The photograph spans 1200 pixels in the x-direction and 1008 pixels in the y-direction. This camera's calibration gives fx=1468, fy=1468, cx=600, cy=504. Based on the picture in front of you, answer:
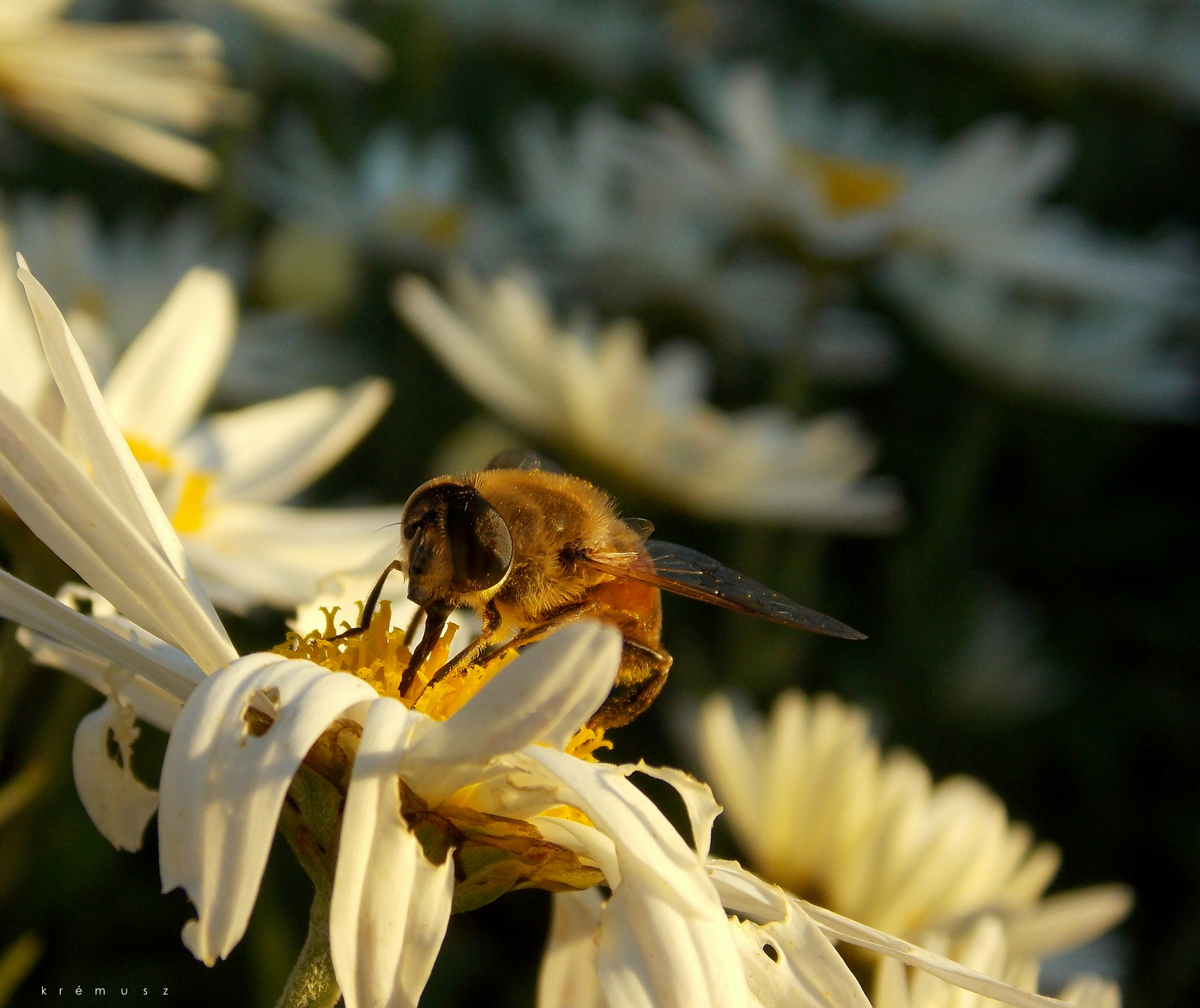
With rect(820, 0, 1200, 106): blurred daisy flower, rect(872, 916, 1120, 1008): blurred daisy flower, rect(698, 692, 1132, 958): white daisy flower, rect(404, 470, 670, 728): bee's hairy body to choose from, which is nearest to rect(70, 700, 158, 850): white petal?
rect(404, 470, 670, 728): bee's hairy body

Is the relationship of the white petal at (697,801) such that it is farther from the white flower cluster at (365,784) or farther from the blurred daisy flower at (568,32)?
the blurred daisy flower at (568,32)

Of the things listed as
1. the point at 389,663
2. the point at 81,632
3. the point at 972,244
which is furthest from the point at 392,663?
the point at 972,244

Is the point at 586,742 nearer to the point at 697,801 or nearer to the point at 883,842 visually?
the point at 697,801

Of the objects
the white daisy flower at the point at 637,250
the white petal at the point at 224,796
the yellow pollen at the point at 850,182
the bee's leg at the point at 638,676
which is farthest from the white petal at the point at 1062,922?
the white daisy flower at the point at 637,250

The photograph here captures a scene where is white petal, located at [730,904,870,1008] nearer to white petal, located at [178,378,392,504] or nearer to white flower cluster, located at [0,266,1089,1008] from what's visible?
white flower cluster, located at [0,266,1089,1008]

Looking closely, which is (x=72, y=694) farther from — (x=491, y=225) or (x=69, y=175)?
(x=69, y=175)

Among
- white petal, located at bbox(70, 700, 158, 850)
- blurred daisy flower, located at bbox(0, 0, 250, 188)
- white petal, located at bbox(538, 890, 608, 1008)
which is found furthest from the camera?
blurred daisy flower, located at bbox(0, 0, 250, 188)
